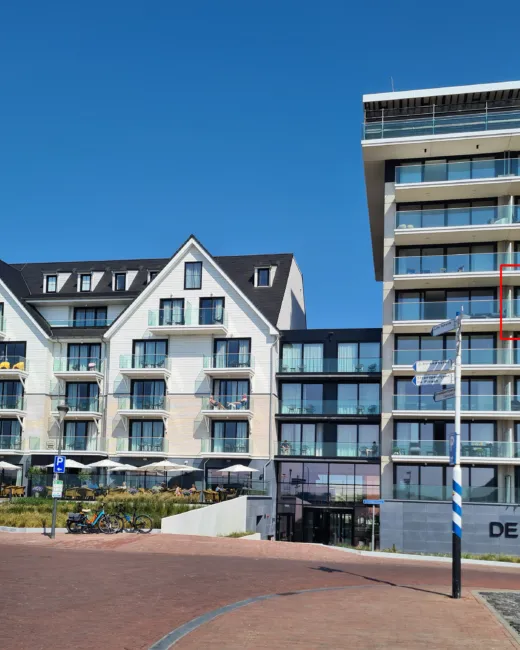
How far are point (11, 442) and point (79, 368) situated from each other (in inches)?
227

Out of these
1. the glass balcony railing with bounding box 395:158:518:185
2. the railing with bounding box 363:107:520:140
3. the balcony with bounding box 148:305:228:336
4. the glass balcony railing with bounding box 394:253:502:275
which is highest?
the railing with bounding box 363:107:520:140

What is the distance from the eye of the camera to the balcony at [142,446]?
45.4m

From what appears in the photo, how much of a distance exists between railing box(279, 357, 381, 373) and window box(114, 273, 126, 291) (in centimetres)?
1254

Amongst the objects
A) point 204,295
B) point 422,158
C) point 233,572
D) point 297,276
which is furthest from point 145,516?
point 297,276

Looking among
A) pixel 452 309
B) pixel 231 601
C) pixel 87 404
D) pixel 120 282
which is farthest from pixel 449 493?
pixel 231 601

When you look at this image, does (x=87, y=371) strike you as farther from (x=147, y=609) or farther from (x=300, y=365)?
(x=147, y=609)

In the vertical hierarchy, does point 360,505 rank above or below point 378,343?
below

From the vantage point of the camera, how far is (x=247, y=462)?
44.5 meters

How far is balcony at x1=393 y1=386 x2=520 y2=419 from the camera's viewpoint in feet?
129

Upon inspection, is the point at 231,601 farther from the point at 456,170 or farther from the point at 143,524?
the point at 456,170

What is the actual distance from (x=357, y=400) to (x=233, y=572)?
25799mm

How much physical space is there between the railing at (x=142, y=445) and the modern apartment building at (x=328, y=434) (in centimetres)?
647

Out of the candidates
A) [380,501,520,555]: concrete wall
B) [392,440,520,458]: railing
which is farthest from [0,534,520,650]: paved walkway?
[392,440,520,458]: railing

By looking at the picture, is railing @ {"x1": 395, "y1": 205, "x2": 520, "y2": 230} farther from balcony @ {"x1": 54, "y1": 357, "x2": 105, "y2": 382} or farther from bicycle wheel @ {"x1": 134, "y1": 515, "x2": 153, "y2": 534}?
bicycle wheel @ {"x1": 134, "y1": 515, "x2": 153, "y2": 534}
